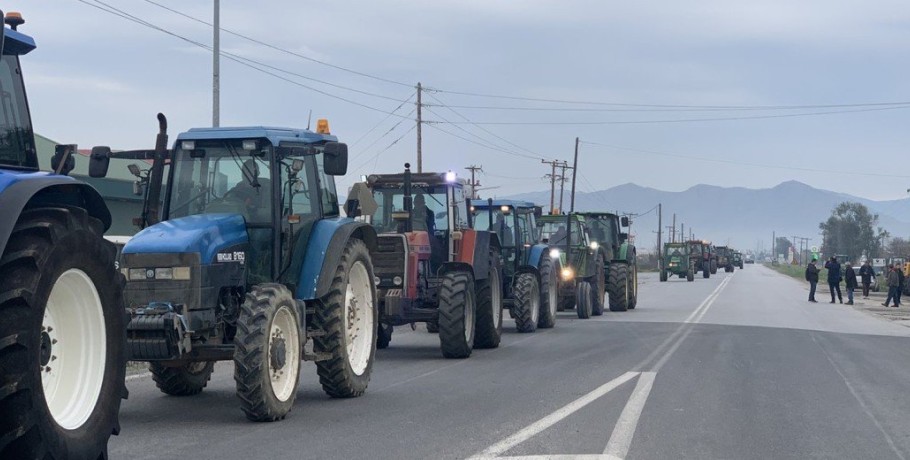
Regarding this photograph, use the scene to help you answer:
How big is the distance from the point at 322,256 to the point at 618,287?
1970 centimetres

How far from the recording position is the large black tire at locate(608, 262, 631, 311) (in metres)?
29.0

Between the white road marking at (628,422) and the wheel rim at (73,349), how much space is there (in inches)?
148

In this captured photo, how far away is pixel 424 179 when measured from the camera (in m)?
16.0

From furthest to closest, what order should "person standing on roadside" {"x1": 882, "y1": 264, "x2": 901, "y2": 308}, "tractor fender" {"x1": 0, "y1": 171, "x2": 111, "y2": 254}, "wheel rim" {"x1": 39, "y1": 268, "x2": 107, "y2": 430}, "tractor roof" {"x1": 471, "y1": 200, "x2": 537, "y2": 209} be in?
1. "person standing on roadside" {"x1": 882, "y1": 264, "x2": 901, "y2": 308}
2. "tractor roof" {"x1": 471, "y1": 200, "x2": 537, "y2": 209}
3. "wheel rim" {"x1": 39, "y1": 268, "x2": 107, "y2": 430}
4. "tractor fender" {"x1": 0, "y1": 171, "x2": 111, "y2": 254}

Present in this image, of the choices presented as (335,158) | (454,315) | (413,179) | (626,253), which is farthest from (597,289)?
(335,158)

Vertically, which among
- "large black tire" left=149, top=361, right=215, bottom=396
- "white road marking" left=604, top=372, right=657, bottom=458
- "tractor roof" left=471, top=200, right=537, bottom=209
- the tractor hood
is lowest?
"white road marking" left=604, top=372, right=657, bottom=458

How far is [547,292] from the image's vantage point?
70.9ft

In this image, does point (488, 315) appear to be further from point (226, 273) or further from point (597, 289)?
point (597, 289)

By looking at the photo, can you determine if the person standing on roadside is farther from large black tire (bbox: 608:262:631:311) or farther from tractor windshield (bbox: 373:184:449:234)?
tractor windshield (bbox: 373:184:449:234)

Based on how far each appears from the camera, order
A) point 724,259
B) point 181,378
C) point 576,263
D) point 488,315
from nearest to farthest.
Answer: point 181,378, point 488,315, point 576,263, point 724,259

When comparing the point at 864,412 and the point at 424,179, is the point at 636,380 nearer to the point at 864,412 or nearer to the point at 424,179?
the point at 864,412

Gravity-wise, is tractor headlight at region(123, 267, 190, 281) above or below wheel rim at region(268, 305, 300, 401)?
above

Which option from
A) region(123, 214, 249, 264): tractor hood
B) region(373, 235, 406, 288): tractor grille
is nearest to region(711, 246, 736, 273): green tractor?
region(373, 235, 406, 288): tractor grille

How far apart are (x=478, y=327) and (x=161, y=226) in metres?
8.04
